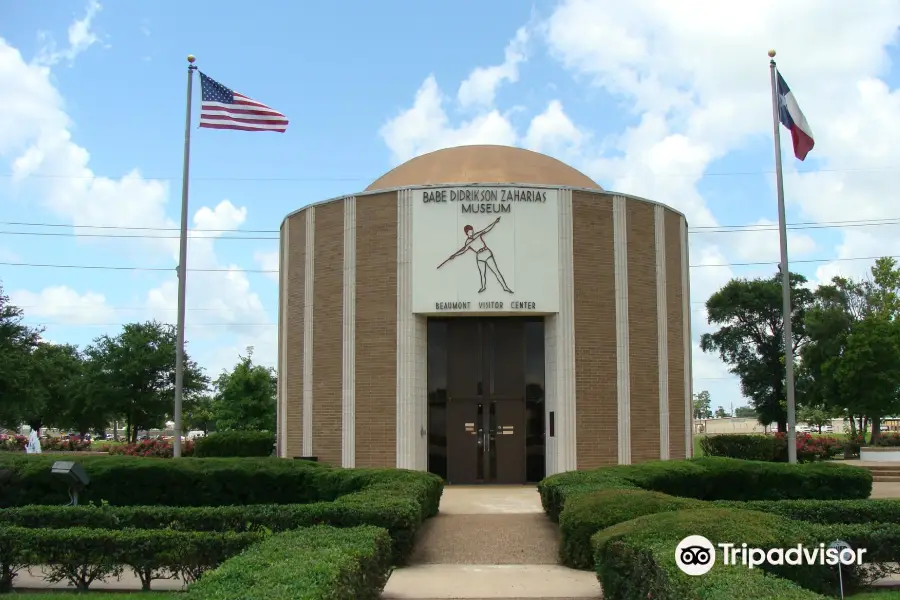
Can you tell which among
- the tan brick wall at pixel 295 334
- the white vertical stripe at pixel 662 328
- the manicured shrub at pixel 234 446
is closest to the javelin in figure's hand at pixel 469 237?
the tan brick wall at pixel 295 334

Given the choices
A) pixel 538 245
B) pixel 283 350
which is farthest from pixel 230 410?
pixel 538 245

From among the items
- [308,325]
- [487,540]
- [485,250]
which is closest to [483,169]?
[485,250]

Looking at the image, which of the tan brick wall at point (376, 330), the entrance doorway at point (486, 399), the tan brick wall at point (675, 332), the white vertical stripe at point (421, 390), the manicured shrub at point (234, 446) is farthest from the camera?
the manicured shrub at point (234, 446)

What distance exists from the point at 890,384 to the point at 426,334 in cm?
2527

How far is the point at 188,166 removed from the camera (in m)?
21.4

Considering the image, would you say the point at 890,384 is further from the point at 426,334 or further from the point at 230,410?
the point at 230,410

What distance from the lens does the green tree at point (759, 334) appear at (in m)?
63.7

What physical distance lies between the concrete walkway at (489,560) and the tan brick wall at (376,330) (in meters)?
3.25

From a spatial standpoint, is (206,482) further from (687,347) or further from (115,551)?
(687,347)

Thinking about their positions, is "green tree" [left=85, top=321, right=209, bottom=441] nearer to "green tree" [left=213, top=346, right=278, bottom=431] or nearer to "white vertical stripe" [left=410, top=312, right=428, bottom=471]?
"green tree" [left=213, top=346, right=278, bottom=431]

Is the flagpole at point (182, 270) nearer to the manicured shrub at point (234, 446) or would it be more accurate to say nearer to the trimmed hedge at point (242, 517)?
the manicured shrub at point (234, 446)

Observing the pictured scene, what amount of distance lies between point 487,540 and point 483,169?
12346 mm

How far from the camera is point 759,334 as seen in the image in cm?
6581

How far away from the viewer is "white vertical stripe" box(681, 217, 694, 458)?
2186cm
